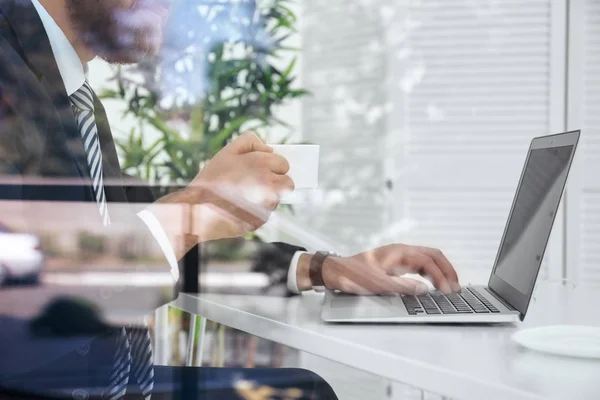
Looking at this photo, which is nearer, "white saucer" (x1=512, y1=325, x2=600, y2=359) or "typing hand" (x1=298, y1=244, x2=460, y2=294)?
"white saucer" (x1=512, y1=325, x2=600, y2=359)

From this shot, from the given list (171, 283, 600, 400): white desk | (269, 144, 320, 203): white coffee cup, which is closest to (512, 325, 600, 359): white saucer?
(171, 283, 600, 400): white desk

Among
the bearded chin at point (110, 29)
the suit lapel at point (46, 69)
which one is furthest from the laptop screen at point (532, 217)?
the bearded chin at point (110, 29)

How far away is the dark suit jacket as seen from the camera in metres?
0.65

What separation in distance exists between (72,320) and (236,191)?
0.76 ft

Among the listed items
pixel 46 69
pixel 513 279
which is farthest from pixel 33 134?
pixel 513 279

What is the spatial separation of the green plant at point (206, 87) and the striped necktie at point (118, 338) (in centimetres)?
46

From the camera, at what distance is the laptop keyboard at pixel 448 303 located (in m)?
0.64

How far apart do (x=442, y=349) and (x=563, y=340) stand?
0.31 feet

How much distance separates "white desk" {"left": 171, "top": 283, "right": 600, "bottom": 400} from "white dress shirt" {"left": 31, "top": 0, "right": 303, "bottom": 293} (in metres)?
0.07

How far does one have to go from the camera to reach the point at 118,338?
793mm

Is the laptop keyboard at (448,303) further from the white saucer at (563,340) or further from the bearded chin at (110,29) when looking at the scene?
the bearded chin at (110,29)

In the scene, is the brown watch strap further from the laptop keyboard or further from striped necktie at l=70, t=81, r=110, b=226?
striped necktie at l=70, t=81, r=110, b=226

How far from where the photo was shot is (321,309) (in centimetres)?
72

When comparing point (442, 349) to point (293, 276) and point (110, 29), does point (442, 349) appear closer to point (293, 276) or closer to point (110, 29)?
point (293, 276)
